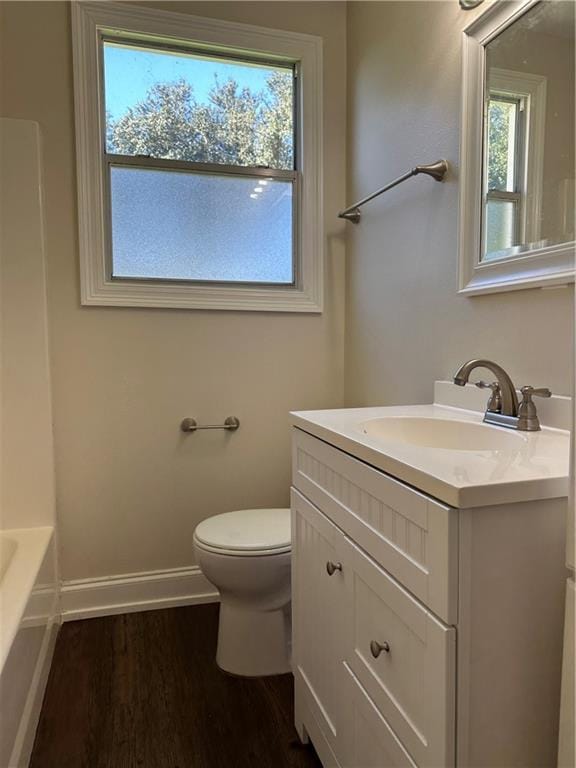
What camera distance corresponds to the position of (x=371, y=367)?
2096 mm

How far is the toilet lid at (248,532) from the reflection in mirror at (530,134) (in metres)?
1.08

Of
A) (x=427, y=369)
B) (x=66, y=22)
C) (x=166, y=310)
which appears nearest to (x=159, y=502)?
(x=166, y=310)

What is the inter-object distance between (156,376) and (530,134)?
5.14 feet

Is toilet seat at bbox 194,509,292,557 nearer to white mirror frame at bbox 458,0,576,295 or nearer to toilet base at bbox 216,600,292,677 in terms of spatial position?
toilet base at bbox 216,600,292,677

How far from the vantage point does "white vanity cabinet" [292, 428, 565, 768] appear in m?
0.73

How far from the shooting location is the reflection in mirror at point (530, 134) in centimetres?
111

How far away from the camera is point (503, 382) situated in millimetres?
1213

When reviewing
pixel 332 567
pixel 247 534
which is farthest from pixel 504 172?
pixel 247 534

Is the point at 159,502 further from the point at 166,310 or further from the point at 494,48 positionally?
the point at 494,48

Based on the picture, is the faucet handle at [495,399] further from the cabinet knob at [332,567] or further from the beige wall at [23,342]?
the beige wall at [23,342]

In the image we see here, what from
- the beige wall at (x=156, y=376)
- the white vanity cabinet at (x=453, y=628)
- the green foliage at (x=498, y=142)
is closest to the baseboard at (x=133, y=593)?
the beige wall at (x=156, y=376)

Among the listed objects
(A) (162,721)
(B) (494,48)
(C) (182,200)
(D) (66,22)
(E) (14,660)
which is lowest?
(A) (162,721)

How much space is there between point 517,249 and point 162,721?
1659 millimetres

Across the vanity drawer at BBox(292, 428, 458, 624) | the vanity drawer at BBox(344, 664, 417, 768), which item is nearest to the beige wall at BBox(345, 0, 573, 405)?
the vanity drawer at BBox(292, 428, 458, 624)
